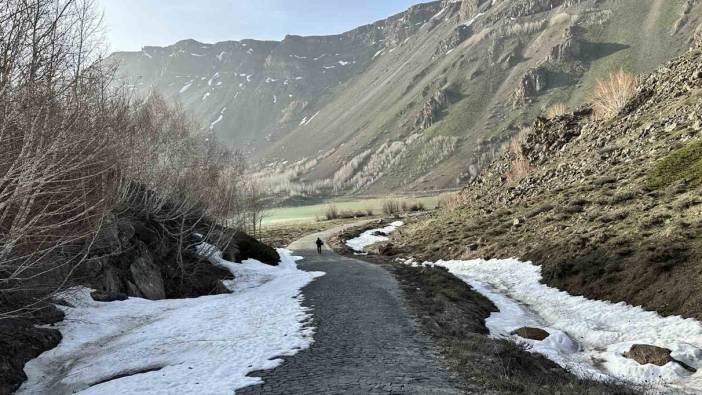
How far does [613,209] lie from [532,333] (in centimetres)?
1628

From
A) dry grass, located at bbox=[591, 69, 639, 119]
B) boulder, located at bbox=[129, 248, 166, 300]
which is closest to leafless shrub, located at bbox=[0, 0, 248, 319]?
boulder, located at bbox=[129, 248, 166, 300]

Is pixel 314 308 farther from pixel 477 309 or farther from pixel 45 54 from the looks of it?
pixel 45 54

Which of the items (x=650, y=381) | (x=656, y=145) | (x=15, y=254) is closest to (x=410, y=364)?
(x=650, y=381)

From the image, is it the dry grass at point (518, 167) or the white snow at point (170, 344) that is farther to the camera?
the dry grass at point (518, 167)

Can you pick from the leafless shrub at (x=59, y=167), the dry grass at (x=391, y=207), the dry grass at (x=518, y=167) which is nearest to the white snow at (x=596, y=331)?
the leafless shrub at (x=59, y=167)

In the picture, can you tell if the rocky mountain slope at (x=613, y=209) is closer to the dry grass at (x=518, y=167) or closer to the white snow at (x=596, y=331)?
the dry grass at (x=518, y=167)

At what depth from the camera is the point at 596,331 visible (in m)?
17.2

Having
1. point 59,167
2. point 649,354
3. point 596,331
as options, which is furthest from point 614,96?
point 59,167

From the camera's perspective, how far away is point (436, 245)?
46.0 meters

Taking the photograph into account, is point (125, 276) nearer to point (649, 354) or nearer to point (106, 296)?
point (106, 296)

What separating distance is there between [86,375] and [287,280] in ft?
59.4

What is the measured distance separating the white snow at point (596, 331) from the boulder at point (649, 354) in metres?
0.19

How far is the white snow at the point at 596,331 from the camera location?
1315cm

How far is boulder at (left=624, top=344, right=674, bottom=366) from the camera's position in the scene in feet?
43.7
